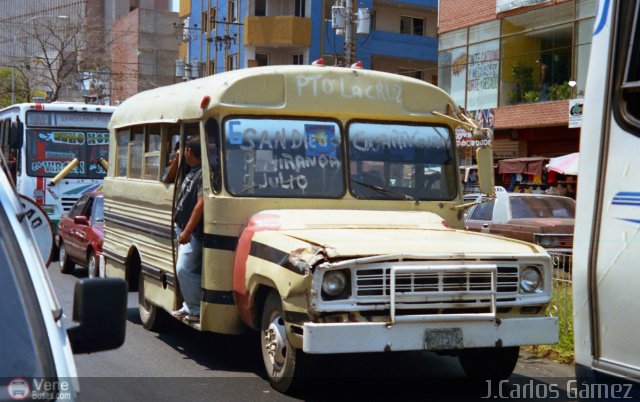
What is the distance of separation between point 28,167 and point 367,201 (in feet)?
41.7

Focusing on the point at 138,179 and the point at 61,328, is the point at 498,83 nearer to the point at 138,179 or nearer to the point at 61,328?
the point at 138,179

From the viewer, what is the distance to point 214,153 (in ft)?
27.8

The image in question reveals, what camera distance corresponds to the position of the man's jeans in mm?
8812

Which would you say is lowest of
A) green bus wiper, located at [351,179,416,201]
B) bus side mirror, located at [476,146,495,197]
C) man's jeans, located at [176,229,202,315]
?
man's jeans, located at [176,229,202,315]

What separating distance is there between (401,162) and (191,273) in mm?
2251

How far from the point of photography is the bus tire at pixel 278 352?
7320 millimetres

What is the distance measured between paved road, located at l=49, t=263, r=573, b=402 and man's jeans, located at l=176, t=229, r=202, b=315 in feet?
1.99

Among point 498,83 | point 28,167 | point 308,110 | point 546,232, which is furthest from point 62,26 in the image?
point 308,110

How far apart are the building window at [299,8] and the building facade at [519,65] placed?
40.5 ft

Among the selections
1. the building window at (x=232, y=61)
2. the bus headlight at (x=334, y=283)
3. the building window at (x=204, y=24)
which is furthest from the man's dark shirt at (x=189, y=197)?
the building window at (x=204, y=24)

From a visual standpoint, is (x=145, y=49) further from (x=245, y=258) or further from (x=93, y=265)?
(x=245, y=258)

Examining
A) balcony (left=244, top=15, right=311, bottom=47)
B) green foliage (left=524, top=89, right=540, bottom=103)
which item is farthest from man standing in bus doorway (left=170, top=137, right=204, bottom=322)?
balcony (left=244, top=15, right=311, bottom=47)

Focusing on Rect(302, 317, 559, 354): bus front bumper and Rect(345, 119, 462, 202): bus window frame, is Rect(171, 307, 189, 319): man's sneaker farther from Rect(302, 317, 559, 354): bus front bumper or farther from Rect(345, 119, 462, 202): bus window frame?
Rect(302, 317, 559, 354): bus front bumper

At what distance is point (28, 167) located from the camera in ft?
64.2
